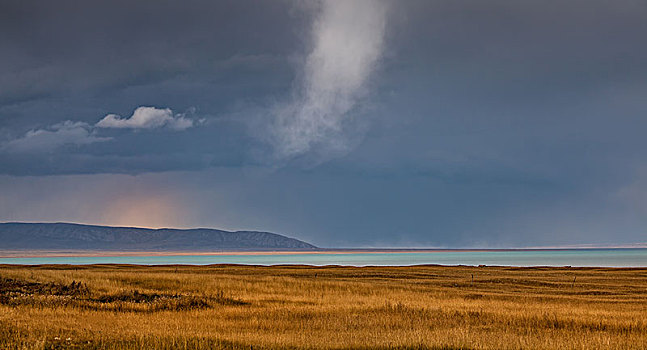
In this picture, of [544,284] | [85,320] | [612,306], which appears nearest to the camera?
[85,320]

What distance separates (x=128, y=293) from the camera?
117ft

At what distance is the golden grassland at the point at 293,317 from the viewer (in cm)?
2022

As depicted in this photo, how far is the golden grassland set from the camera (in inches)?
796

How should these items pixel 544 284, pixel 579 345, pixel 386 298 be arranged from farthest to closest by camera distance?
pixel 544 284
pixel 386 298
pixel 579 345

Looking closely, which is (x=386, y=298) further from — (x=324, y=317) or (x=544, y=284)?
(x=544, y=284)

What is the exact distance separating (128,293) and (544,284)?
36653mm

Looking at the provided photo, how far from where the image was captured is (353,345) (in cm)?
1961

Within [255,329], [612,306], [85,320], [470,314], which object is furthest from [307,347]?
[612,306]

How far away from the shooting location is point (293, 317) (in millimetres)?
29656

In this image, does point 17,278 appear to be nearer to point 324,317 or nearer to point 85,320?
point 85,320

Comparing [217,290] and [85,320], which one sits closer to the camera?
[85,320]

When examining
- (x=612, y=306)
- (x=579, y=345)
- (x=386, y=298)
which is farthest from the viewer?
(x=386, y=298)

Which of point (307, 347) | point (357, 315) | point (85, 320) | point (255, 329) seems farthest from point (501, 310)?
point (85, 320)

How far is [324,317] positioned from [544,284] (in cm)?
3373
